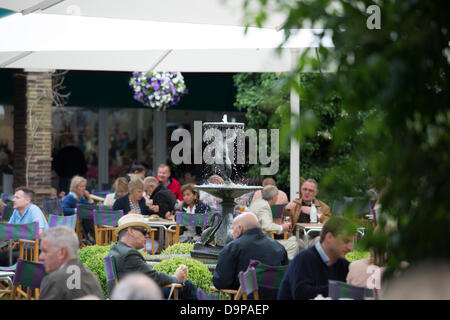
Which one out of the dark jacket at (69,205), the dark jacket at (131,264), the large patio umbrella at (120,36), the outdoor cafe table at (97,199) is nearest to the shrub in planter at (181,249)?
the large patio umbrella at (120,36)

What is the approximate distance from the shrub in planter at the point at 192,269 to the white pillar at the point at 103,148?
12523 mm

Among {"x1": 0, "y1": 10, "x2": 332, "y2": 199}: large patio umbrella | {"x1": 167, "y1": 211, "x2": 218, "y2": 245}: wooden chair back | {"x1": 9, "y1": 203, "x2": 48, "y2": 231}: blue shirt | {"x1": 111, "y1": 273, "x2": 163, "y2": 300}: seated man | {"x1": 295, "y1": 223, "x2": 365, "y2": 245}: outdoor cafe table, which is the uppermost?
{"x1": 0, "y1": 10, "x2": 332, "y2": 199}: large patio umbrella

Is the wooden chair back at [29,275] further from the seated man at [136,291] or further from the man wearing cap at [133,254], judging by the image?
the seated man at [136,291]

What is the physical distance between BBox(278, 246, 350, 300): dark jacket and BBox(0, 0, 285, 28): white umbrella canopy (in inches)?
129

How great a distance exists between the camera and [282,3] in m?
2.49

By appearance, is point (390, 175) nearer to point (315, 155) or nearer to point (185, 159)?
point (315, 155)

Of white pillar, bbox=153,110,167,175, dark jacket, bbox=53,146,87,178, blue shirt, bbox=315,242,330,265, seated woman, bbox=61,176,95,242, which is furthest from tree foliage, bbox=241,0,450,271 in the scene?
white pillar, bbox=153,110,167,175

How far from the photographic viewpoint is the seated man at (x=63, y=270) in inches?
184

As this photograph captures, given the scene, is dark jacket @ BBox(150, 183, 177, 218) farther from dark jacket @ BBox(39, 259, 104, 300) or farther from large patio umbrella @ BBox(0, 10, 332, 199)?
dark jacket @ BBox(39, 259, 104, 300)

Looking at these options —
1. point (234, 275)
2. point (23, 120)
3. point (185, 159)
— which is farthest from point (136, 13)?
point (185, 159)

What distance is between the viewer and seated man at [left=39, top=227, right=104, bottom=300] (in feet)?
15.3

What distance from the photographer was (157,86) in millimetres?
15430

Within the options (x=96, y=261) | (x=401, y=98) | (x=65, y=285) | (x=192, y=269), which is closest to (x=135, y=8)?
(x=96, y=261)

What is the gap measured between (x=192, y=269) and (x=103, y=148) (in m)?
12.9
